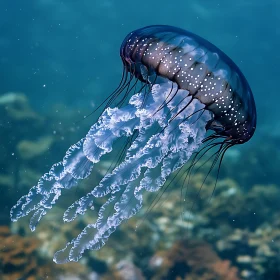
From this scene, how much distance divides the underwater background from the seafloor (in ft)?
0.05

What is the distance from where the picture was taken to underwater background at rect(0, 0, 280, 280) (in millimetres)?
5363

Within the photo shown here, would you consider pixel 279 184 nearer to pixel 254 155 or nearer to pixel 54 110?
pixel 254 155

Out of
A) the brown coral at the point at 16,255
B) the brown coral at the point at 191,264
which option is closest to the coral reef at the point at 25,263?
the brown coral at the point at 16,255

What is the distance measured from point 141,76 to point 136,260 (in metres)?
3.37

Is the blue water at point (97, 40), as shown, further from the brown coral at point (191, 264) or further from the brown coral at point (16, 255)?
the brown coral at point (191, 264)

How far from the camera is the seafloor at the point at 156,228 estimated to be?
532cm

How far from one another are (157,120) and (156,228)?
2.83m

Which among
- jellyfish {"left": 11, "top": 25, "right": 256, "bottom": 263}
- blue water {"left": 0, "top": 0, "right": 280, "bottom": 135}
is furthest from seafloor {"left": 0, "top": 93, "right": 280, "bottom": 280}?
jellyfish {"left": 11, "top": 25, "right": 256, "bottom": 263}

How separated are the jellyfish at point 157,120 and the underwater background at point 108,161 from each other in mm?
1518

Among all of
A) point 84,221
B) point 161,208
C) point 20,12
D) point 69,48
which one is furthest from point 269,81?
point 20,12

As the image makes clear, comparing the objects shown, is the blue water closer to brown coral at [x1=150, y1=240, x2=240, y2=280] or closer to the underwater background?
the underwater background

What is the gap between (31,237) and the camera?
5.34 m

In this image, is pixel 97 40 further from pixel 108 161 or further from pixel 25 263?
pixel 25 263

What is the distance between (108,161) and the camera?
5680mm
